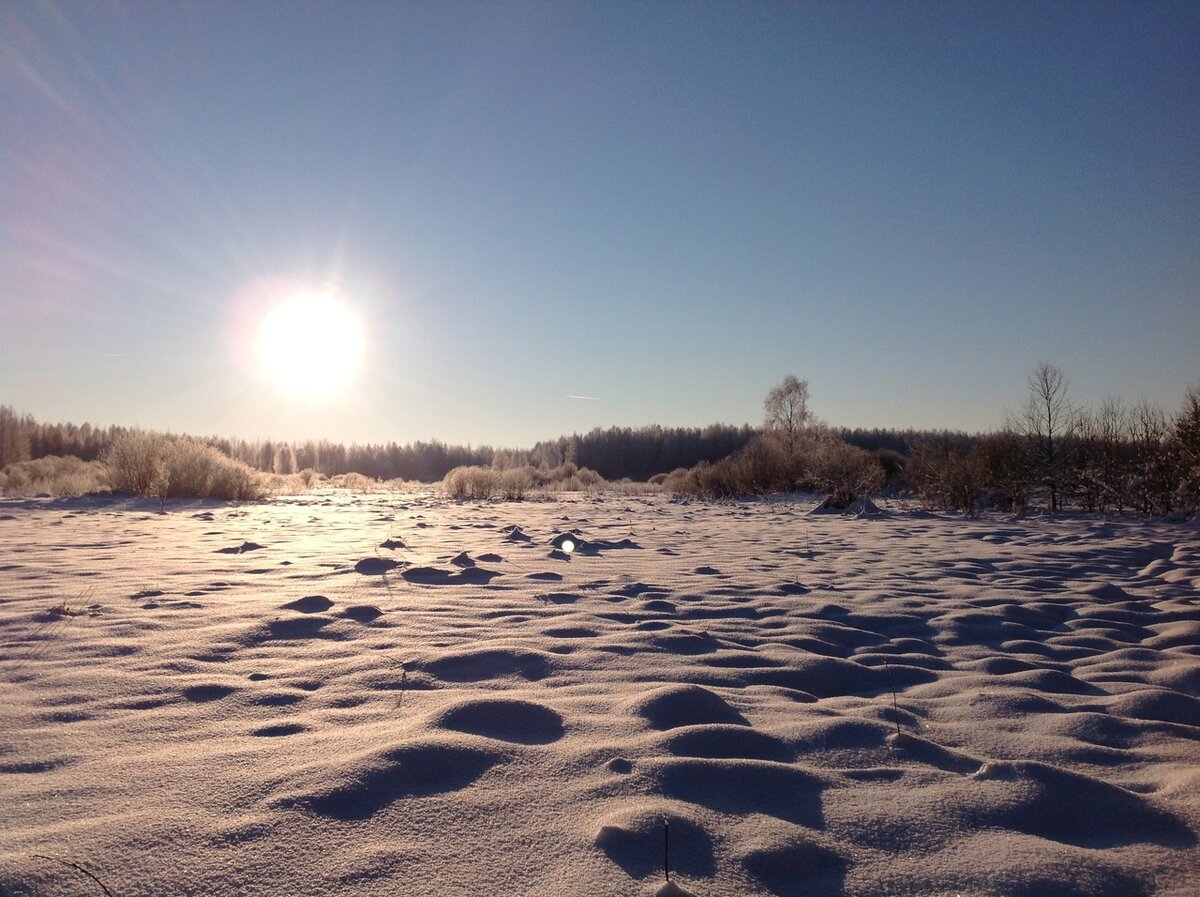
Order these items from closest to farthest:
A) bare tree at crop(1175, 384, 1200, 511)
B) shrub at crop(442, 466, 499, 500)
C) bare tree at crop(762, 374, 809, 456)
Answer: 1. bare tree at crop(1175, 384, 1200, 511)
2. shrub at crop(442, 466, 499, 500)
3. bare tree at crop(762, 374, 809, 456)

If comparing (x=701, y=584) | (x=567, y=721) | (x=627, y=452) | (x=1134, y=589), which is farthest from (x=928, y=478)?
(x=627, y=452)

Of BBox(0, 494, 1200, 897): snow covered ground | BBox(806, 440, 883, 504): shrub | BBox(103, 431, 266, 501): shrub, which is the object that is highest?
BBox(103, 431, 266, 501): shrub

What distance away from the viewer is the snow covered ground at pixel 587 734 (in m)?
1.27

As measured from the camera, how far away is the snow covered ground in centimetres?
127

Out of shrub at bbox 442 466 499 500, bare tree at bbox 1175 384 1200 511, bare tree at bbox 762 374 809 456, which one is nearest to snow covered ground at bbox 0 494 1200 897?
bare tree at bbox 1175 384 1200 511

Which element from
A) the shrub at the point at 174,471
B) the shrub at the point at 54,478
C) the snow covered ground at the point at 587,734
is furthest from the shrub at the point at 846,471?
the shrub at the point at 54,478

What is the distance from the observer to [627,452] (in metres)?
45.8

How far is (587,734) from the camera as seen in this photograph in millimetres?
1902

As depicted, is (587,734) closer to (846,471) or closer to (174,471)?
(174,471)

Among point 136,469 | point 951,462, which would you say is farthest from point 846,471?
point 136,469

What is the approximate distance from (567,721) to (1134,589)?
4336 mm

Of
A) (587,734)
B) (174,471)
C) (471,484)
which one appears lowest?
(587,734)

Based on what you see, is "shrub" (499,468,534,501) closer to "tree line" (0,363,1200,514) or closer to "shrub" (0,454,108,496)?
"tree line" (0,363,1200,514)

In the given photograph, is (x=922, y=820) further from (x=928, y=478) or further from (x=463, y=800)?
(x=928, y=478)
